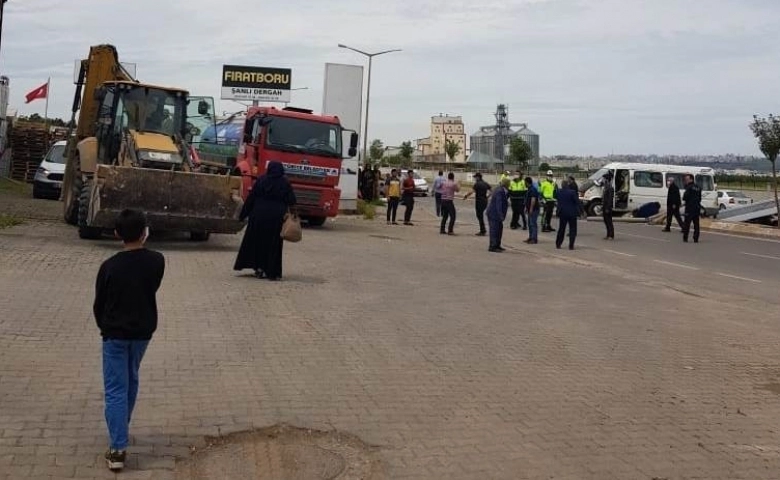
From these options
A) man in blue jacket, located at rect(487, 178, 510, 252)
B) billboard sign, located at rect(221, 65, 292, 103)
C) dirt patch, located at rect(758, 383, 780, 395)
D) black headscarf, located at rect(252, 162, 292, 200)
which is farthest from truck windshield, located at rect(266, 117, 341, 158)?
billboard sign, located at rect(221, 65, 292, 103)

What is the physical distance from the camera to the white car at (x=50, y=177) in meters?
26.4

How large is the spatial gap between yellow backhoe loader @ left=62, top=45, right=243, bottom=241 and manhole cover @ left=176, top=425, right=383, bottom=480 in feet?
30.4

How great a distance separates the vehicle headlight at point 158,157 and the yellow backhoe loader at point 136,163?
2 cm

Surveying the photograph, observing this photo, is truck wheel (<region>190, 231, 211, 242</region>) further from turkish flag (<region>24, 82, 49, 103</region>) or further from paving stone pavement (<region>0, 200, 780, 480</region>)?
turkish flag (<region>24, 82, 49, 103</region>)

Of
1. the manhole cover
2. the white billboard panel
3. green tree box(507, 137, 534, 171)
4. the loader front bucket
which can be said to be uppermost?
green tree box(507, 137, 534, 171)

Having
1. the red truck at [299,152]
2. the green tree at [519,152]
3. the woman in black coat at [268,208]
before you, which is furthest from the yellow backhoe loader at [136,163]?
the green tree at [519,152]

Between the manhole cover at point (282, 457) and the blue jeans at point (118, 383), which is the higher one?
the blue jeans at point (118, 383)

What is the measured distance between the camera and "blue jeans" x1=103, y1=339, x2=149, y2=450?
474 centimetres

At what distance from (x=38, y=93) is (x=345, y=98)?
72.7ft

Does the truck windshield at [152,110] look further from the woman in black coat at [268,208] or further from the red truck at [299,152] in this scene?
the woman in black coat at [268,208]

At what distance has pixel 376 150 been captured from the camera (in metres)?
119

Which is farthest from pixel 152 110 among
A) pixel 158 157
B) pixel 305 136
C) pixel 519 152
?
pixel 519 152

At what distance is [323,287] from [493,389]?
5017 mm

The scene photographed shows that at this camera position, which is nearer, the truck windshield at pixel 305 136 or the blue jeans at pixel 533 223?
the truck windshield at pixel 305 136
